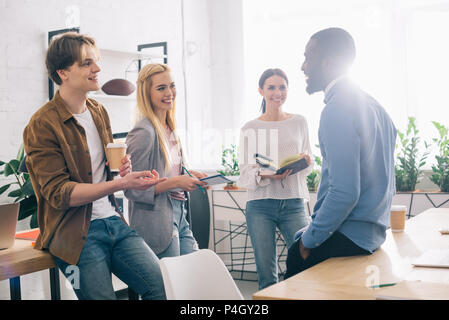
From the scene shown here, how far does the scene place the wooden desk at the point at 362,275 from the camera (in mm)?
1344

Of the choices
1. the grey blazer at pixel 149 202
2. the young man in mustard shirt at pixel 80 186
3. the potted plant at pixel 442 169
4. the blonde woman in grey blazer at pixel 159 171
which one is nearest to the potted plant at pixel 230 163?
the potted plant at pixel 442 169

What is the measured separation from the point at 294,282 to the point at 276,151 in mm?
1483

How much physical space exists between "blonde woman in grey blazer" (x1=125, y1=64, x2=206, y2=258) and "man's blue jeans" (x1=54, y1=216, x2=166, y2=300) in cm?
19

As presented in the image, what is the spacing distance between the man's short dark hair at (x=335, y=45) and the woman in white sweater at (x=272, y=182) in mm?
1053

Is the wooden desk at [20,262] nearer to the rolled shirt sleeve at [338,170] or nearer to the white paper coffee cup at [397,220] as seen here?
the rolled shirt sleeve at [338,170]

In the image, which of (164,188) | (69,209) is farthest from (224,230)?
(69,209)

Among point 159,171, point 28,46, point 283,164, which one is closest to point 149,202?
point 159,171

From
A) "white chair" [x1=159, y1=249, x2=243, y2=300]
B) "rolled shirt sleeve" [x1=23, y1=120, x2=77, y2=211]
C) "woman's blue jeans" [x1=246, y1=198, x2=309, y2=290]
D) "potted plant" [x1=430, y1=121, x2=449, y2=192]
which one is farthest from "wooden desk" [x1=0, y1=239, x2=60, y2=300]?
"potted plant" [x1=430, y1=121, x2=449, y2=192]

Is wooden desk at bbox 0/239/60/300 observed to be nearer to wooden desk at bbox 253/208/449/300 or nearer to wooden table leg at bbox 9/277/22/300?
wooden table leg at bbox 9/277/22/300

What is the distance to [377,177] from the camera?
172cm

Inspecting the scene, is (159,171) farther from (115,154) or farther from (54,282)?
(54,282)

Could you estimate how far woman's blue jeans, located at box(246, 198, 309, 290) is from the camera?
271cm
